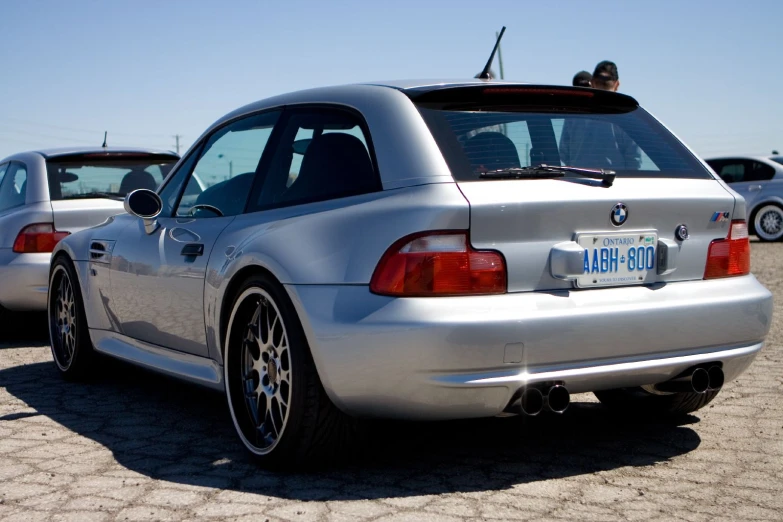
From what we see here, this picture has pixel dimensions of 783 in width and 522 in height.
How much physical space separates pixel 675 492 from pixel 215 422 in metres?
2.34

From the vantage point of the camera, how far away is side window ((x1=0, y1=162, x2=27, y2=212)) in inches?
330

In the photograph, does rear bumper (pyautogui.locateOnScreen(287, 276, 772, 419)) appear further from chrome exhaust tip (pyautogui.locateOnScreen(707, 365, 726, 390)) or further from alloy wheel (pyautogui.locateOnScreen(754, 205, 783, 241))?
alloy wheel (pyautogui.locateOnScreen(754, 205, 783, 241))

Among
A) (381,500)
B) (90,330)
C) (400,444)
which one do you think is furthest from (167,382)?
(381,500)

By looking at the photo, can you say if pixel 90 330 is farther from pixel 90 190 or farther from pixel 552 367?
pixel 552 367

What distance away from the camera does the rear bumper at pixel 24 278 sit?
7.97 m

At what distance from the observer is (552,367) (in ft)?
12.3

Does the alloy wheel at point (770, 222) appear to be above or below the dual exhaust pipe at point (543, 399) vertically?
below

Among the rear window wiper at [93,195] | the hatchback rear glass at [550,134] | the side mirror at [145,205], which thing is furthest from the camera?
the rear window wiper at [93,195]

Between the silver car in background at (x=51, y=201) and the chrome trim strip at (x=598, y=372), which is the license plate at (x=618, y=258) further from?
the silver car in background at (x=51, y=201)

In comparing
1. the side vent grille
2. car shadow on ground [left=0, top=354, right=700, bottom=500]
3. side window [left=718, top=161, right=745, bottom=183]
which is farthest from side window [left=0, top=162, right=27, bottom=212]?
side window [left=718, top=161, right=745, bottom=183]

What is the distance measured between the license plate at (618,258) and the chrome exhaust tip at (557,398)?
381 millimetres

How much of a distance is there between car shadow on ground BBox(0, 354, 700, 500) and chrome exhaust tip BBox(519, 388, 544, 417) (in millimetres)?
356

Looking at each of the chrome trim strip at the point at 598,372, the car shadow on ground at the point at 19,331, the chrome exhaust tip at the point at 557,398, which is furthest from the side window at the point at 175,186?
the car shadow on ground at the point at 19,331

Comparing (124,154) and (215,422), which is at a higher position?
(124,154)
